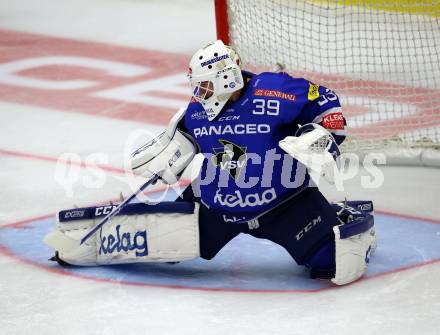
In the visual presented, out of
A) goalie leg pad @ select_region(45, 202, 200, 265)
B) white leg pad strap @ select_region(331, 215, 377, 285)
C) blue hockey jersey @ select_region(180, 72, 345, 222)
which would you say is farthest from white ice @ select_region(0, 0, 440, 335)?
blue hockey jersey @ select_region(180, 72, 345, 222)

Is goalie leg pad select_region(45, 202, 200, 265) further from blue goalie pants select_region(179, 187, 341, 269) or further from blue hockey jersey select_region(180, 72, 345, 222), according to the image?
blue hockey jersey select_region(180, 72, 345, 222)

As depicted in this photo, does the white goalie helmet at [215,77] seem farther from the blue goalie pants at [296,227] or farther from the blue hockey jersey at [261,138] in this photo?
the blue goalie pants at [296,227]

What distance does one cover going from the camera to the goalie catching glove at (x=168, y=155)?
495 cm

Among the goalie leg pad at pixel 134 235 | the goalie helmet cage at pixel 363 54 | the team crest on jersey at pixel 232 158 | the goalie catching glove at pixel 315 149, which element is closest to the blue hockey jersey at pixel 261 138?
the team crest on jersey at pixel 232 158

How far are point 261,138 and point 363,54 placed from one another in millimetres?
3349

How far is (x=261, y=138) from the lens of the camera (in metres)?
4.69

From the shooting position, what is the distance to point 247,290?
4.70 metres

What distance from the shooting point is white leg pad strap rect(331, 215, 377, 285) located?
4.62 m

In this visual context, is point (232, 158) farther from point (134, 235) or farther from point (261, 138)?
point (134, 235)

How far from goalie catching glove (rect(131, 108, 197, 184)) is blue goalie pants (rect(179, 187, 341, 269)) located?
0.23 m

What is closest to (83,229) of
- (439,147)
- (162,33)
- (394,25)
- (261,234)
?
(261,234)

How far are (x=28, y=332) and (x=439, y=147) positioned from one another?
313 cm

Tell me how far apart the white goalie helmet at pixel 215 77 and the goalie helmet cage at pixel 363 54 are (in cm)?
202

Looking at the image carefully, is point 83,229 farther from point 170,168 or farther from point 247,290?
point 247,290
